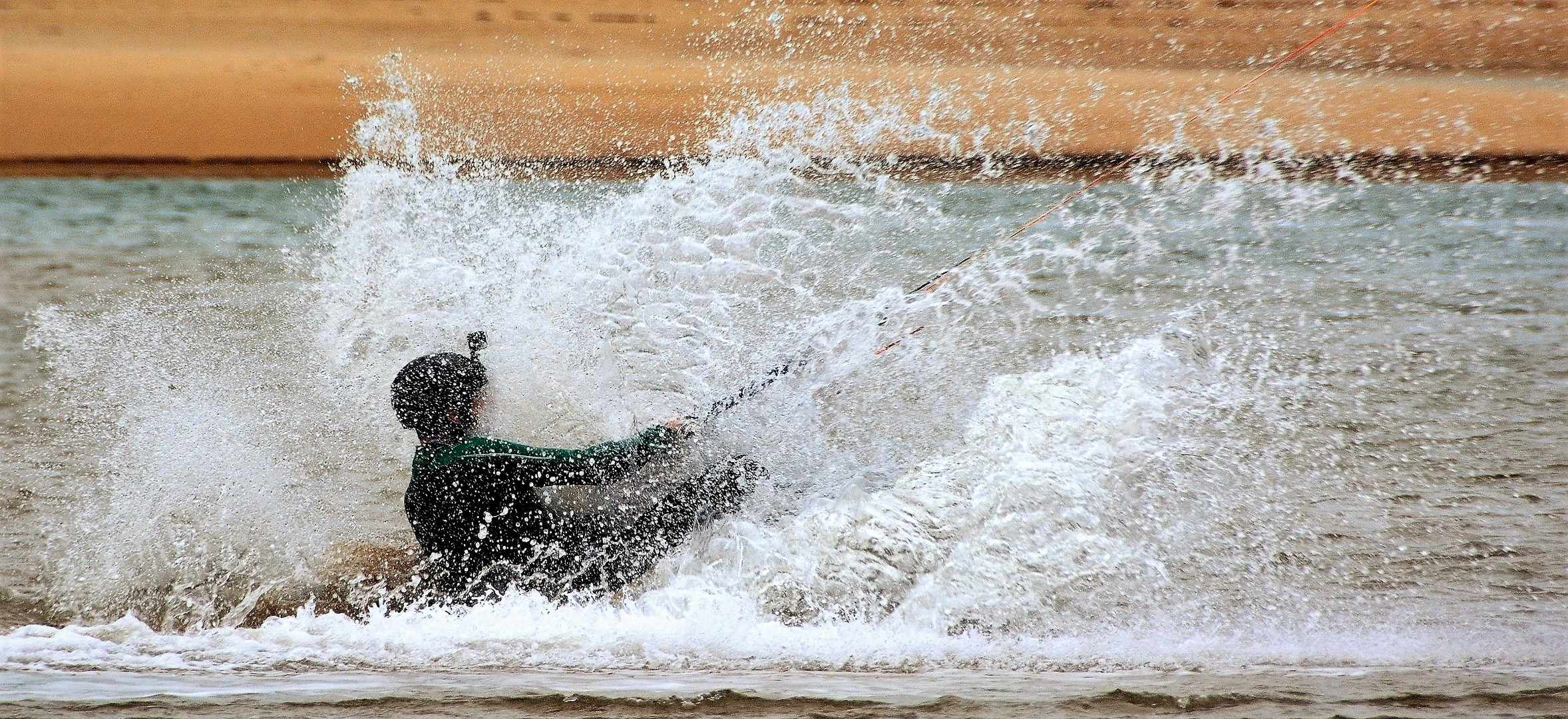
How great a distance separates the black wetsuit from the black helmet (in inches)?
2.8

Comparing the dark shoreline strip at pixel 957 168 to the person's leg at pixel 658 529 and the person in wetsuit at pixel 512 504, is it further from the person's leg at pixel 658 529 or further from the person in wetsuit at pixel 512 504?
the person in wetsuit at pixel 512 504

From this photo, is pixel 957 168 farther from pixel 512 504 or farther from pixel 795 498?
pixel 512 504

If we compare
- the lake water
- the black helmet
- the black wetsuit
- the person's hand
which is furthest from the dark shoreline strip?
the black helmet

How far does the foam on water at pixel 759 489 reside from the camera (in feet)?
11.7

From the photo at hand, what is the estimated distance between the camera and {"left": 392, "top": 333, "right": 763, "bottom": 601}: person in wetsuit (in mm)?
3461

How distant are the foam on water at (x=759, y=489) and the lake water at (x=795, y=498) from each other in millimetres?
18

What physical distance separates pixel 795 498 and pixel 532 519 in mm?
1038

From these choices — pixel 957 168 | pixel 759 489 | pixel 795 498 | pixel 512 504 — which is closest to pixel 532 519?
pixel 512 504

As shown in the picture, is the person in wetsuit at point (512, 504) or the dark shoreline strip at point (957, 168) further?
the dark shoreline strip at point (957, 168)

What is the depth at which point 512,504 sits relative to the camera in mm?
3547

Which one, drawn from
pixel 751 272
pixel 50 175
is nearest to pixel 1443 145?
pixel 751 272

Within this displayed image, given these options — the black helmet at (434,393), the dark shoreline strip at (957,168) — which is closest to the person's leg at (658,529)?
the black helmet at (434,393)

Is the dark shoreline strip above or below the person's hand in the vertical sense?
above

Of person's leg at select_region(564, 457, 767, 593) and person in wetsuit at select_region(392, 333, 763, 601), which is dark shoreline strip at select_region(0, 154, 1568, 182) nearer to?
person's leg at select_region(564, 457, 767, 593)
